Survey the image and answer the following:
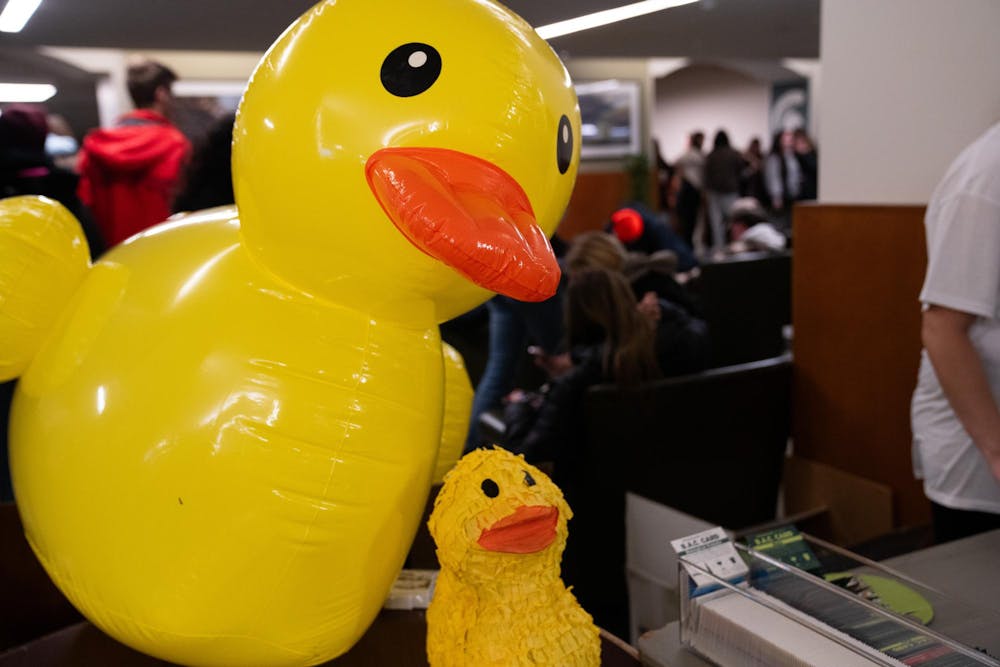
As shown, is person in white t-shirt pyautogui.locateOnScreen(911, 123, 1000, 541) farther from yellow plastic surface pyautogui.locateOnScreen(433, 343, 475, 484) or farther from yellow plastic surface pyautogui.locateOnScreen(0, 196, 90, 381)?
yellow plastic surface pyautogui.locateOnScreen(0, 196, 90, 381)

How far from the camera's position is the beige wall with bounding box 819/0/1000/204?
201 cm

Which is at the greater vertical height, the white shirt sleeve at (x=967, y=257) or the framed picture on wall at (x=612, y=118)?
the framed picture on wall at (x=612, y=118)

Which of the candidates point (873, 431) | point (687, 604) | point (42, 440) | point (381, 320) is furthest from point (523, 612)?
point (873, 431)

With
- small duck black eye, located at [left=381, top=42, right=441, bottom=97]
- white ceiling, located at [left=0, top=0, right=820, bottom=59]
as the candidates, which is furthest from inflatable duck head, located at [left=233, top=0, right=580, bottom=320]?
white ceiling, located at [left=0, top=0, right=820, bottom=59]

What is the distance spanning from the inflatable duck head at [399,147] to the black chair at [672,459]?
3.99 ft

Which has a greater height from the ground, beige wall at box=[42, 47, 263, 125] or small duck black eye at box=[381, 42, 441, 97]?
beige wall at box=[42, 47, 263, 125]

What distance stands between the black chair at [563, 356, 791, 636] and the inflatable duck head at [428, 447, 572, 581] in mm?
1066

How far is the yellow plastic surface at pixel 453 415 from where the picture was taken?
48.6 inches

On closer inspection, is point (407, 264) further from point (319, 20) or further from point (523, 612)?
point (523, 612)

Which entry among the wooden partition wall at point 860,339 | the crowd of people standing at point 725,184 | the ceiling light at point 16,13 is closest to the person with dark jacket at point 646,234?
the wooden partition wall at point 860,339

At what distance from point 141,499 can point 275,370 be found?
7.5 inches

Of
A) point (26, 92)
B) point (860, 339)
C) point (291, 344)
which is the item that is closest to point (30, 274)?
point (291, 344)

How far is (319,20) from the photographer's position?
3.05 ft

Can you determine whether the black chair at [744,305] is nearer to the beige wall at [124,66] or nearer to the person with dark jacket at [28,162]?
the person with dark jacket at [28,162]
